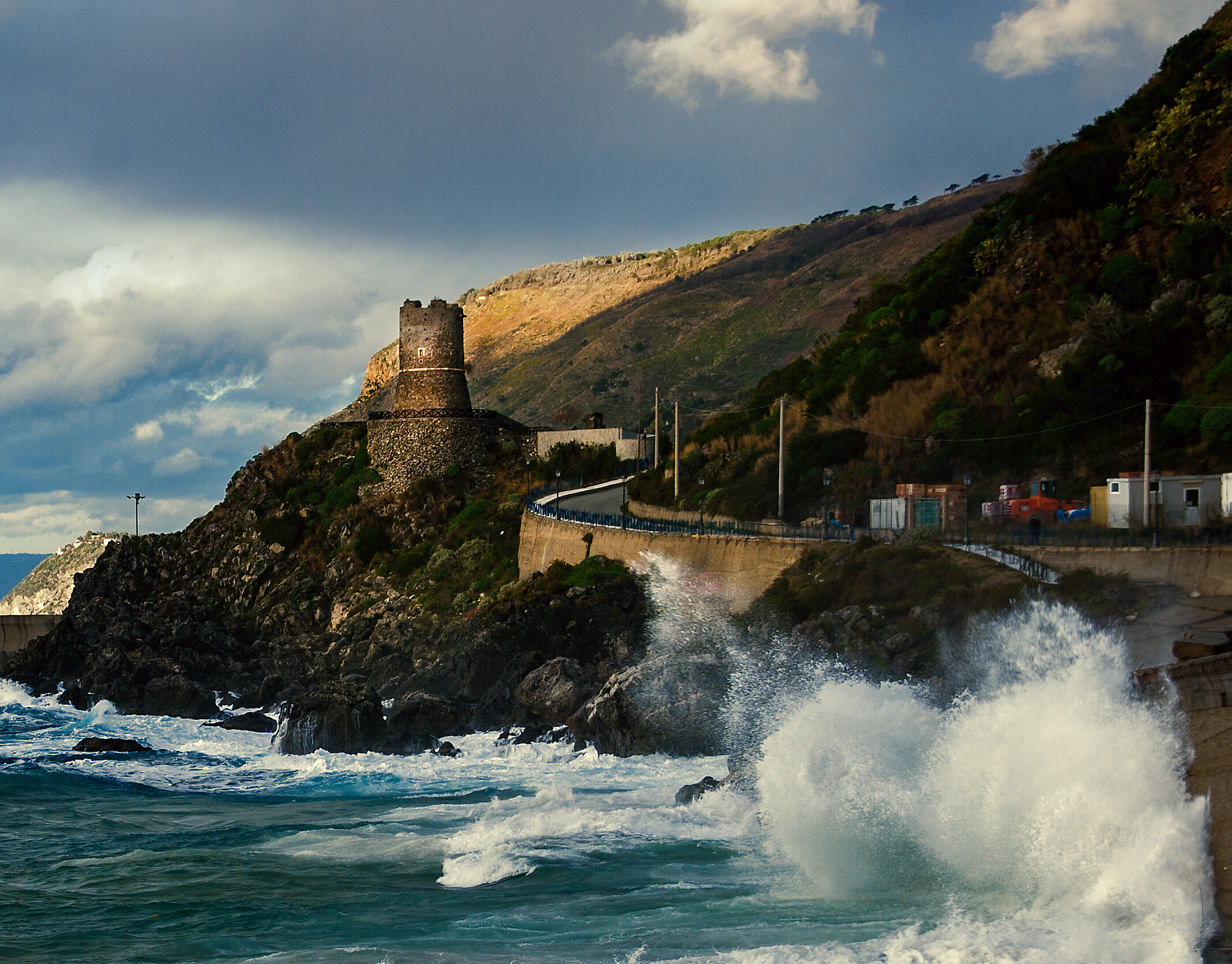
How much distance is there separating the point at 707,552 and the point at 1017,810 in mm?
22077

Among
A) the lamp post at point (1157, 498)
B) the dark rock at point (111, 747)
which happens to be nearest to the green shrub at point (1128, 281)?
the lamp post at point (1157, 498)

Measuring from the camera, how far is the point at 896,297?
60.4 m

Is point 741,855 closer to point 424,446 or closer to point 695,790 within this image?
point 695,790

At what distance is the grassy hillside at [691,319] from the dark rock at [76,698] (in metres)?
59.3

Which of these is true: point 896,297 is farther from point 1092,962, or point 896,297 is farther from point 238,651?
point 1092,962

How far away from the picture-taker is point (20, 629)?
64.2 meters

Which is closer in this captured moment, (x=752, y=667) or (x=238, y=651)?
(x=752, y=667)

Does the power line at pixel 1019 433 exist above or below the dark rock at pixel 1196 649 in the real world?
above

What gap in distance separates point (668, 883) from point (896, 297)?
46.0m

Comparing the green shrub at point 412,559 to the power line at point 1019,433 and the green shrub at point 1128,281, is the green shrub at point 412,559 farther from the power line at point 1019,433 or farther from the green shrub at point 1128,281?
the green shrub at point 1128,281

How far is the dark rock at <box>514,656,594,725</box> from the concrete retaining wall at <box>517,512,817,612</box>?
18.1 feet

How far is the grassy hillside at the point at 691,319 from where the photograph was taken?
12888 centimetres

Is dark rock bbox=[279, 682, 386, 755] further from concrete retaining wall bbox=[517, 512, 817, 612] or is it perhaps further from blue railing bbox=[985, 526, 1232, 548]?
blue railing bbox=[985, 526, 1232, 548]

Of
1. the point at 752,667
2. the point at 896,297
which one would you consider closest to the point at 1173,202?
the point at 896,297
